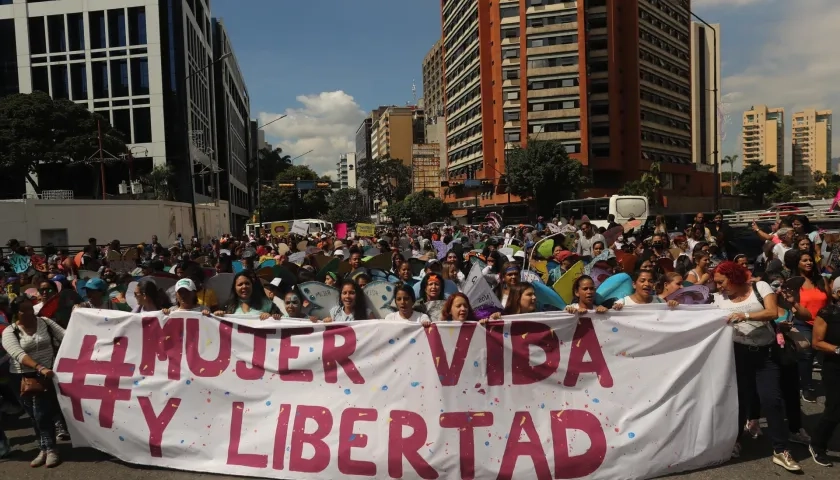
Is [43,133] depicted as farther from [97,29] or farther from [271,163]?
[271,163]

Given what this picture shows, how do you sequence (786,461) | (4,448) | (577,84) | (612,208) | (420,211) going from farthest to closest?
(420,211)
(577,84)
(612,208)
(4,448)
(786,461)

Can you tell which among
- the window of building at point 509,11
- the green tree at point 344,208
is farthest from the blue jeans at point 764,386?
the green tree at point 344,208

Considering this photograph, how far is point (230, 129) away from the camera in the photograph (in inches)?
2990

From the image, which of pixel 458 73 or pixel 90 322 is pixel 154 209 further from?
pixel 458 73

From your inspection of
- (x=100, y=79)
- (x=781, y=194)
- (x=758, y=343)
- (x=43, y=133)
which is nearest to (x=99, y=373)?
(x=758, y=343)

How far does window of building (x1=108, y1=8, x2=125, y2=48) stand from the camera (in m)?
48.0

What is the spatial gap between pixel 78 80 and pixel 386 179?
6448cm

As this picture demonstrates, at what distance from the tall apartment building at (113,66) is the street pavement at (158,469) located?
45.0 metres

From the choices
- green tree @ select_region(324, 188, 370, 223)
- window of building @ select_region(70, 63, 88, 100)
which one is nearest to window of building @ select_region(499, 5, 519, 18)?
green tree @ select_region(324, 188, 370, 223)

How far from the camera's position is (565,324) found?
4.84 metres

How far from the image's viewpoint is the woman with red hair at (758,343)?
4664 millimetres

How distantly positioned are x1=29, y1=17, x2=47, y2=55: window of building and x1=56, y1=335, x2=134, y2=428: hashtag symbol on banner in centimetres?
5239

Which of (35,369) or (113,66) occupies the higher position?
(113,66)

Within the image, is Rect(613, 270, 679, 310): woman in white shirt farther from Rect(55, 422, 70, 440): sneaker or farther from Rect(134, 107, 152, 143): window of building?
Rect(134, 107, 152, 143): window of building
